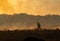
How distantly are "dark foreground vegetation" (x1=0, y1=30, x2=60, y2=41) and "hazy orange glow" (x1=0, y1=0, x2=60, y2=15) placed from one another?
415 mm

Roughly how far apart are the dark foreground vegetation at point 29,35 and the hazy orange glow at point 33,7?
415 mm

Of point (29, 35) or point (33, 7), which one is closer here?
point (29, 35)

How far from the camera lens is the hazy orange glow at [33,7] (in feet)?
4.65

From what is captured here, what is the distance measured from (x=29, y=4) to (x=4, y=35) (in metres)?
0.57

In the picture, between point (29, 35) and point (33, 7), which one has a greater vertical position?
point (33, 7)

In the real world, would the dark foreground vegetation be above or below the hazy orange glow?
below

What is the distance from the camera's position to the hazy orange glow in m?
1.42

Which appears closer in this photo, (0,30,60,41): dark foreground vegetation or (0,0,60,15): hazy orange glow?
(0,30,60,41): dark foreground vegetation

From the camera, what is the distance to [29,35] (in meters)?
1.02

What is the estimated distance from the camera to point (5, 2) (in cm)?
149

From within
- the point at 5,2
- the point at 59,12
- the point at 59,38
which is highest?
the point at 5,2

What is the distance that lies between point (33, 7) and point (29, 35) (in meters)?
0.50

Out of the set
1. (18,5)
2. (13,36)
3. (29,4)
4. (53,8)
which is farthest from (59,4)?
(13,36)

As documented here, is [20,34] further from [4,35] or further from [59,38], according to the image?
[59,38]
